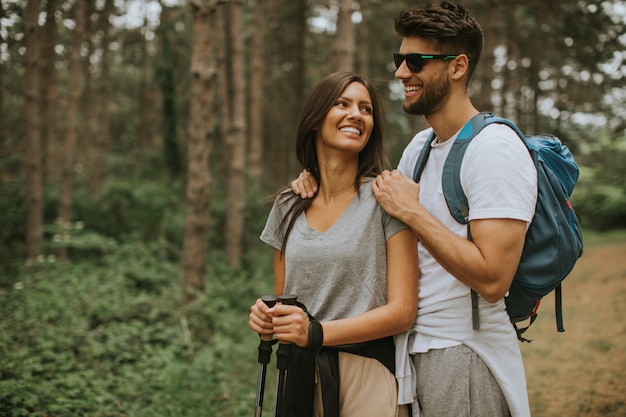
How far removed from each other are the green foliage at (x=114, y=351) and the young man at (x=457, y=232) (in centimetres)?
333

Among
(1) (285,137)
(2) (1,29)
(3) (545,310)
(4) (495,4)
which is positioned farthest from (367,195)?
(1) (285,137)

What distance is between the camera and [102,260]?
11.2m

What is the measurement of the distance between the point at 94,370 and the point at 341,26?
5.79 meters

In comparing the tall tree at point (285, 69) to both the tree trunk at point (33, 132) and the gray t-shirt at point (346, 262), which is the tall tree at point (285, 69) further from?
the gray t-shirt at point (346, 262)

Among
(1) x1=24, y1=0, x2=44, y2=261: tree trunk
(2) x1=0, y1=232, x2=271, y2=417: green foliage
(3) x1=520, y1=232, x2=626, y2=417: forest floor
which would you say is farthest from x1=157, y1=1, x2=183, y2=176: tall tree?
(3) x1=520, y1=232, x2=626, y2=417: forest floor

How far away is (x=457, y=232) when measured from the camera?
2543 millimetres

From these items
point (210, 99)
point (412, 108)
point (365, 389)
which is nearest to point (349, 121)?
point (412, 108)

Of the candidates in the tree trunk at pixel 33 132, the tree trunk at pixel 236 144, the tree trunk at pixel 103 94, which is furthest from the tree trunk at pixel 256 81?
the tree trunk at pixel 33 132

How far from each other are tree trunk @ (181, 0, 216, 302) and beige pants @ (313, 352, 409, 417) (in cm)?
568

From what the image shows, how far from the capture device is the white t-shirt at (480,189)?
2.31 meters

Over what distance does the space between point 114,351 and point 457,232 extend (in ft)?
15.5

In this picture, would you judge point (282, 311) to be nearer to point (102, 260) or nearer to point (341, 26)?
point (341, 26)

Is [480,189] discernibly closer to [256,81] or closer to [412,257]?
[412,257]

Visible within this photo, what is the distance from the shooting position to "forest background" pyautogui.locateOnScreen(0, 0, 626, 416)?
18.7ft
